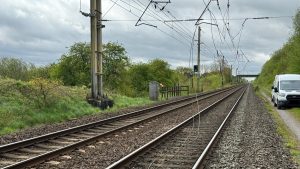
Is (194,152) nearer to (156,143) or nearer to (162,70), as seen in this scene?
(156,143)

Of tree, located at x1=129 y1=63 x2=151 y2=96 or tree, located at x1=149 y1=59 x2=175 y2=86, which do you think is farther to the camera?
tree, located at x1=149 y1=59 x2=175 y2=86

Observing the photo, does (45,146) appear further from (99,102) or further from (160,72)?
(160,72)

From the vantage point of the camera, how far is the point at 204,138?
1529 centimetres

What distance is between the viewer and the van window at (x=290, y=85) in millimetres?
31720

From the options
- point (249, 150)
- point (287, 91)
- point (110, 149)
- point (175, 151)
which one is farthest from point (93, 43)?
point (249, 150)

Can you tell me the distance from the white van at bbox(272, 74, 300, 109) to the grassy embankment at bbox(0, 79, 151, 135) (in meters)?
12.8

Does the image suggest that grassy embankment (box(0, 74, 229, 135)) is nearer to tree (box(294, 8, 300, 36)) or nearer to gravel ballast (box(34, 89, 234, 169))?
gravel ballast (box(34, 89, 234, 169))

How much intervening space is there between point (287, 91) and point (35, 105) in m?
17.4

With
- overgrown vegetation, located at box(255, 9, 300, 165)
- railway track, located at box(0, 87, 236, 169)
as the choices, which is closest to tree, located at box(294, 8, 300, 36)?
overgrown vegetation, located at box(255, 9, 300, 165)

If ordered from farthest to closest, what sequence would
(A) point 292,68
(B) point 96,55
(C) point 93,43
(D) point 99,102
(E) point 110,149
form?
(A) point 292,68, (B) point 96,55, (D) point 99,102, (C) point 93,43, (E) point 110,149

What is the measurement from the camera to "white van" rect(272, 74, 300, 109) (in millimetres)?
30623

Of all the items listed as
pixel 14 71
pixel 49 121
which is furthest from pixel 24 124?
pixel 14 71

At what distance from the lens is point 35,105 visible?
21.5 m

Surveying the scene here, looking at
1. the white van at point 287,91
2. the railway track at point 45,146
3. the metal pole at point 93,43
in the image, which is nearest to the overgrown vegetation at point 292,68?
the white van at point 287,91
